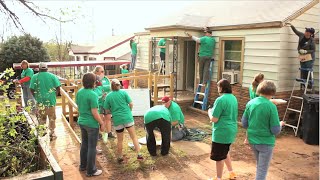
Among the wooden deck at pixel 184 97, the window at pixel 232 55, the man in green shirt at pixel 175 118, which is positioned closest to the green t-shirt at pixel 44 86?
the man in green shirt at pixel 175 118

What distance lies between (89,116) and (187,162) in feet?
7.32

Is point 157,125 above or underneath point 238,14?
underneath

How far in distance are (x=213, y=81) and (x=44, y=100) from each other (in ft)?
19.7

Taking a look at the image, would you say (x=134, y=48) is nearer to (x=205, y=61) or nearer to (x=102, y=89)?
(x=205, y=61)

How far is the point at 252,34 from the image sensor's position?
28.6ft

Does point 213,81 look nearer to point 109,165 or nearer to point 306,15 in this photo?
point 306,15

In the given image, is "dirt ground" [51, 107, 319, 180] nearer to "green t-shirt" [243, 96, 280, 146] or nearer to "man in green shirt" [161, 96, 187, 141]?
"man in green shirt" [161, 96, 187, 141]

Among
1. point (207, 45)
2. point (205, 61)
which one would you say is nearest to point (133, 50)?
point (205, 61)

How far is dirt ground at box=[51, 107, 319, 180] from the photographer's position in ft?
16.7

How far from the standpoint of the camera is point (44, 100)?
6.43m

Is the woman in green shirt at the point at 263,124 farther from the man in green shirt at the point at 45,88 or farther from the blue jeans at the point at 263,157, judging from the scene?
the man in green shirt at the point at 45,88

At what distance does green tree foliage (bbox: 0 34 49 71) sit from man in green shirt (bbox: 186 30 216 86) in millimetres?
13162

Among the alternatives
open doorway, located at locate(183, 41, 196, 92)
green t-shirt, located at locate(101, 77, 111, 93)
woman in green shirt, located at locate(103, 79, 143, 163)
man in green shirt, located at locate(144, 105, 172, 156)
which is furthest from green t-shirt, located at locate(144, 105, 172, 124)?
open doorway, located at locate(183, 41, 196, 92)

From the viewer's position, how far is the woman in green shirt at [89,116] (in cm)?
464
